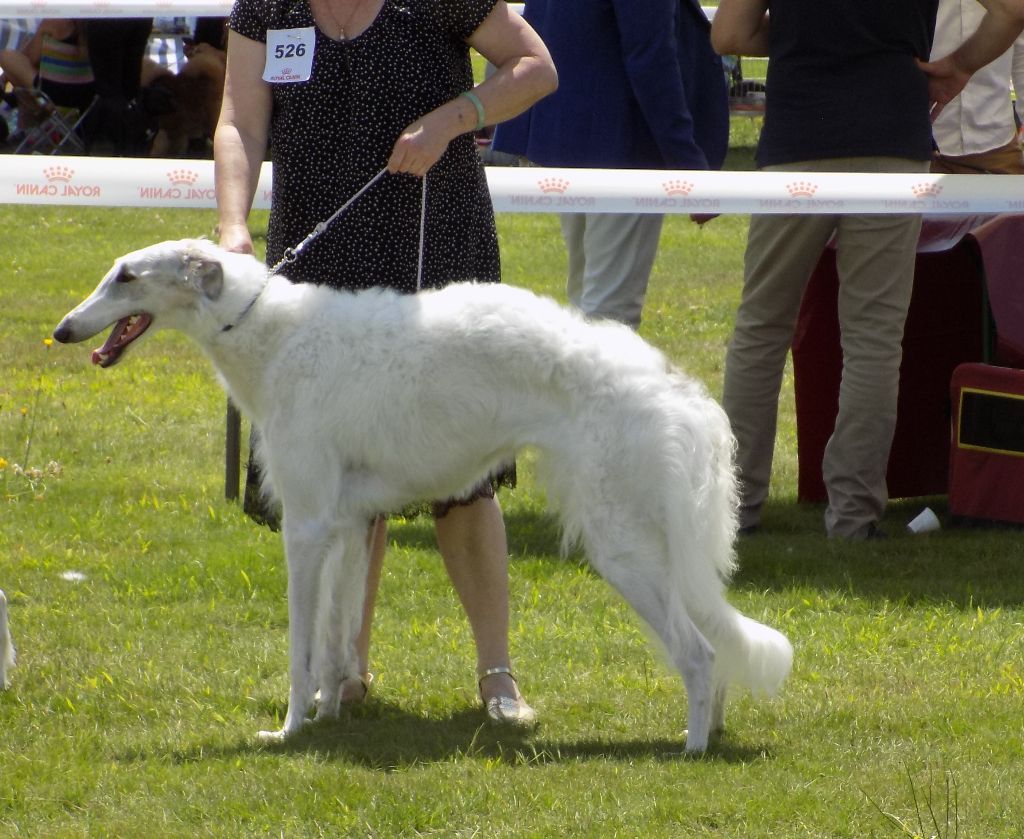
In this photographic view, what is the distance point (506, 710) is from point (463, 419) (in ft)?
2.77

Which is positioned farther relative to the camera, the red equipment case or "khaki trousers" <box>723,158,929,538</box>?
the red equipment case

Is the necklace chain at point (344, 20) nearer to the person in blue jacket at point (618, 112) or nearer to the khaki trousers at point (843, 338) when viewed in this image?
the khaki trousers at point (843, 338)

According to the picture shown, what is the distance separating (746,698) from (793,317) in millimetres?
1906

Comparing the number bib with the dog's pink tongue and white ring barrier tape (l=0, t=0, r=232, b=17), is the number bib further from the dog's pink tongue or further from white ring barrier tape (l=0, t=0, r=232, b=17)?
white ring barrier tape (l=0, t=0, r=232, b=17)

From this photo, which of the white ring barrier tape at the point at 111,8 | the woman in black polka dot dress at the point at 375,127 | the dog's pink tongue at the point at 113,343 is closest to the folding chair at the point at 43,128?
the white ring barrier tape at the point at 111,8

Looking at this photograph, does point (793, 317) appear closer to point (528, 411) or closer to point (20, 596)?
point (528, 411)

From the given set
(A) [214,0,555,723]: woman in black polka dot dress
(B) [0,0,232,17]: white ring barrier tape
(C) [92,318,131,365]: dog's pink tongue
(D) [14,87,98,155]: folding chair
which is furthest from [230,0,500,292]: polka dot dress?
(D) [14,87,98,155]: folding chair

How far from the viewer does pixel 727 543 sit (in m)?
3.66

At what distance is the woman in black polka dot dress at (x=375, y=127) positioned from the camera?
3.80 metres

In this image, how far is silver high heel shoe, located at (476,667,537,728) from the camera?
3.97 metres

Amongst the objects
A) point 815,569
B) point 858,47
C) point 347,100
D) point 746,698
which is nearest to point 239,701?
point 746,698

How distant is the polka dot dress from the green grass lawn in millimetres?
1136

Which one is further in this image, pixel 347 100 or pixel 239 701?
pixel 239 701

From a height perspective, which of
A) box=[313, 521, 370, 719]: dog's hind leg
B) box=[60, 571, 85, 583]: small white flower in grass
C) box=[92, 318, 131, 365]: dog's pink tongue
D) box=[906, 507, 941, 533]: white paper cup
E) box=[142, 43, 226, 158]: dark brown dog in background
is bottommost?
box=[60, 571, 85, 583]: small white flower in grass
